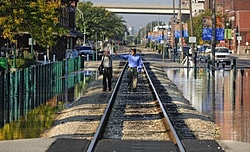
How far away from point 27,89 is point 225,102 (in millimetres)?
8370

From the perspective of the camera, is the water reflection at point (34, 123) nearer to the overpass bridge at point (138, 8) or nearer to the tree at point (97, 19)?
the tree at point (97, 19)

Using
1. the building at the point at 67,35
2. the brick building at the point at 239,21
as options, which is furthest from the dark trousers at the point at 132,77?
the brick building at the point at 239,21

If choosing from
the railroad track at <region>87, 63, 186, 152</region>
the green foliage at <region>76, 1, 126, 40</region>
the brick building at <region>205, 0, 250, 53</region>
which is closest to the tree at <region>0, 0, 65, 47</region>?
the railroad track at <region>87, 63, 186, 152</region>

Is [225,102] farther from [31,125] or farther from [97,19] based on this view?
[97,19]

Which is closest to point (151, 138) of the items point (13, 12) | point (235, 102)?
point (235, 102)

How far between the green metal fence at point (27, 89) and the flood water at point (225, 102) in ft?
21.1

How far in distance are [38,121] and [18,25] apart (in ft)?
50.4

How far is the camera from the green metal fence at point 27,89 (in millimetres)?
21892

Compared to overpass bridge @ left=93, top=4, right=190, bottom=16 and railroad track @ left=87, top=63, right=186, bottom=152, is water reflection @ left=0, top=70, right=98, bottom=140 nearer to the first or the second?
railroad track @ left=87, top=63, right=186, bottom=152

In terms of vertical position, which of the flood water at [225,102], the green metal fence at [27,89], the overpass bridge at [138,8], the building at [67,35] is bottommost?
the flood water at [225,102]

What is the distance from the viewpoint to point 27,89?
2758cm

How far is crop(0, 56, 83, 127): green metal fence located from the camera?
21.9m

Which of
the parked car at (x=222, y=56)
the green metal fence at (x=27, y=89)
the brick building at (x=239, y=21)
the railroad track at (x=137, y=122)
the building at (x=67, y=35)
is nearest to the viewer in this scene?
the railroad track at (x=137, y=122)

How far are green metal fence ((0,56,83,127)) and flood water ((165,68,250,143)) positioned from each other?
21.1 ft
